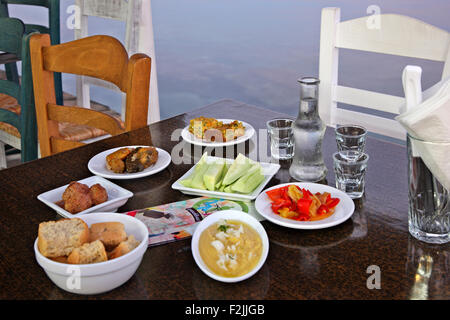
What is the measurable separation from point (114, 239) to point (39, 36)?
3.89ft

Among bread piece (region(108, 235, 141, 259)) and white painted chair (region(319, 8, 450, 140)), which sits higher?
white painted chair (region(319, 8, 450, 140))

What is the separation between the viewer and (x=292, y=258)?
0.92 metres

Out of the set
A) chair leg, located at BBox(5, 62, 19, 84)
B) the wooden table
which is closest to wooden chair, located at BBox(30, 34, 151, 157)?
the wooden table

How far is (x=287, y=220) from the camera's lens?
3.34ft

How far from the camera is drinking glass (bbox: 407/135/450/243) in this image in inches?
36.8

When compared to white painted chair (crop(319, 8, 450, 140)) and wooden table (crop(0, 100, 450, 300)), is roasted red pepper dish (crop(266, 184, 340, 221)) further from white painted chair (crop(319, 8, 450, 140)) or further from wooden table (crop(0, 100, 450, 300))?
white painted chair (crop(319, 8, 450, 140))

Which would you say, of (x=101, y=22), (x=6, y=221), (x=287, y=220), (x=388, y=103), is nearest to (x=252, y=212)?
(x=287, y=220)

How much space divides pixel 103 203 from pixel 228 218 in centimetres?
28

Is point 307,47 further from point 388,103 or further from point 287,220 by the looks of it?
point 287,220

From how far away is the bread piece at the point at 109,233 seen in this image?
87 cm

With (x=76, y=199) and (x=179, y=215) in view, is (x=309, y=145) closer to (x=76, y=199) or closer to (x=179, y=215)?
(x=179, y=215)

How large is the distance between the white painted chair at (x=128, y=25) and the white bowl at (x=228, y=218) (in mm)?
1186

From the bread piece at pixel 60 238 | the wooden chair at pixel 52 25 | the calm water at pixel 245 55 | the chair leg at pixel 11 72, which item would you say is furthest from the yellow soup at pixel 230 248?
the calm water at pixel 245 55

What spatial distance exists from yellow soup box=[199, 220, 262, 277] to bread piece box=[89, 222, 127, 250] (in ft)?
0.50
